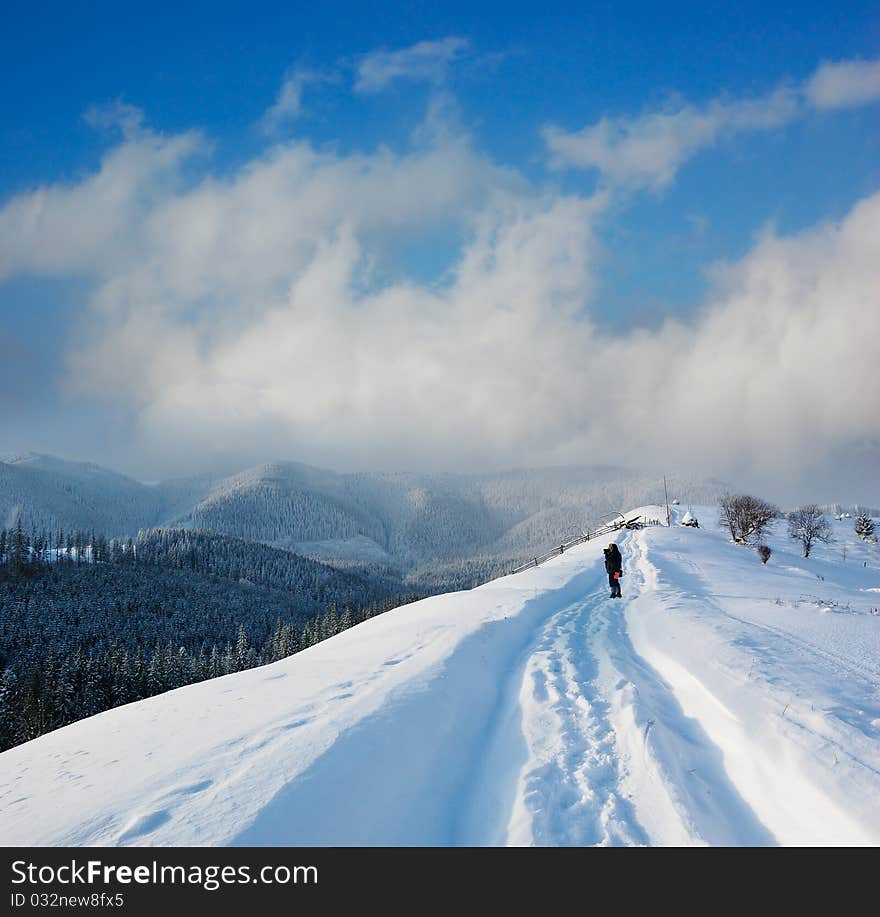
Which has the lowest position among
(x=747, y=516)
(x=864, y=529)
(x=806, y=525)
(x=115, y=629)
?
(x=115, y=629)

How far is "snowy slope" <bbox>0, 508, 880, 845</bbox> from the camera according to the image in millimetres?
5020

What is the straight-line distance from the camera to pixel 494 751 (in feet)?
23.6

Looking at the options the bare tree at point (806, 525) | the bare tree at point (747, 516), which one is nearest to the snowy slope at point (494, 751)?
the bare tree at point (747, 516)

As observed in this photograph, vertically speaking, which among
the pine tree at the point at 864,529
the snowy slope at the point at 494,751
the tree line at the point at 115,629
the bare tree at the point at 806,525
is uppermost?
the snowy slope at the point at 494,751

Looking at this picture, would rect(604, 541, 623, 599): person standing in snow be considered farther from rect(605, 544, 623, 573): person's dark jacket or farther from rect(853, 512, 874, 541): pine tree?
rect(853, 512, 874, 541): pine tree

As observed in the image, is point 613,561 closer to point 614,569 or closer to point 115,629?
point 614,569

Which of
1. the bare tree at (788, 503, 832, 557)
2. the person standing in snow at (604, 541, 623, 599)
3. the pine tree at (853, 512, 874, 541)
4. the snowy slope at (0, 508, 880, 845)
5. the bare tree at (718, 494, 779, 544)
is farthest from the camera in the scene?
the pine tree at (853, 512, 874, 541)

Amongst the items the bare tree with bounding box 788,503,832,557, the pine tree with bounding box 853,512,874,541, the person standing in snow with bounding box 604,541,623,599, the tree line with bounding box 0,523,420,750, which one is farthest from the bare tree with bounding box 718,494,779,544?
the tree line with bounding box 0,523,420,750

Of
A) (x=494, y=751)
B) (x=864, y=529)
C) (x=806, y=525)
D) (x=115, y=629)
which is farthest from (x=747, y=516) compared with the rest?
(x=115, y=629)

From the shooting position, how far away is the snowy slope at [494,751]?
5020 mm

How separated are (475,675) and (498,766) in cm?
355

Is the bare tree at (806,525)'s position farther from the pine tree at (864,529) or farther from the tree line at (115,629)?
the tree line at (115,629)
